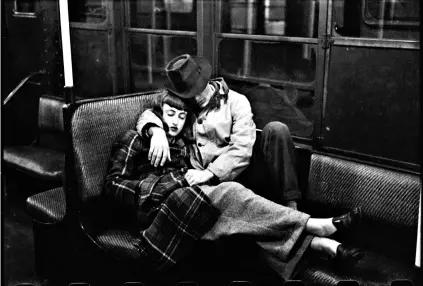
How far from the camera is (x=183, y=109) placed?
129 inches

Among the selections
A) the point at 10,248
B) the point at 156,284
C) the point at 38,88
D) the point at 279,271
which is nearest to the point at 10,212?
the point at 10,248

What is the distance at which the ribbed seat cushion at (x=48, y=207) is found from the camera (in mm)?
3238

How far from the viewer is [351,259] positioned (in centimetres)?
251

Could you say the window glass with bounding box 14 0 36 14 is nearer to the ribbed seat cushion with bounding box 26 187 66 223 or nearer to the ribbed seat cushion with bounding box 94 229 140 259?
the ribbed seat cushion with bounding box 26 187 66 223

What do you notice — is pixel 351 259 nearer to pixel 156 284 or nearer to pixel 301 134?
pixel 156 284

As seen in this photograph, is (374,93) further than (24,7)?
No

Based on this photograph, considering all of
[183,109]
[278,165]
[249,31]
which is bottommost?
[278,165]

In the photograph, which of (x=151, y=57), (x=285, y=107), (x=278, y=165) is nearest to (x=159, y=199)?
(x=278, y=165)

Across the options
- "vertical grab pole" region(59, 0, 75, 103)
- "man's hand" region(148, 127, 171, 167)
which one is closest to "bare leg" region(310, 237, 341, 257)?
"man's hand" region(148, 127, 171, 167)

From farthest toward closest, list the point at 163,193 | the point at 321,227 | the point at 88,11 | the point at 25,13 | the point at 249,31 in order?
the point at 25,13, the point at 88,11, the point at 249,31, the point at 163,193, the point at 321,227

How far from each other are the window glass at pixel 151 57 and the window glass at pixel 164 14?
0.10 metres

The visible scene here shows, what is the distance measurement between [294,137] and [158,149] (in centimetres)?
103

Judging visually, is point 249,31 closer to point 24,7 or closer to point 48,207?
point 48,207

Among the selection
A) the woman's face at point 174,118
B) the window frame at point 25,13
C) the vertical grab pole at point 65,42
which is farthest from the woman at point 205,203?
the window frame at point 25,13
